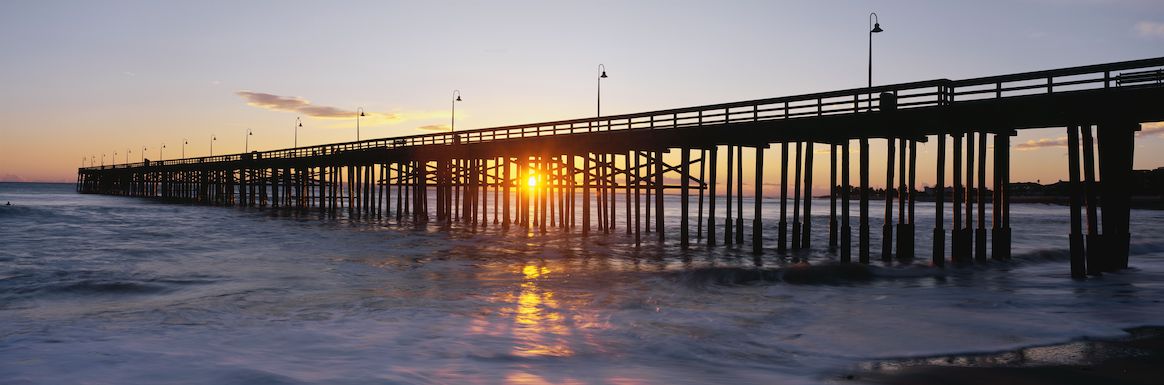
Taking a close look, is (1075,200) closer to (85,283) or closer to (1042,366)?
(1042,366)

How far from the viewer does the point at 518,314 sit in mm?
12359

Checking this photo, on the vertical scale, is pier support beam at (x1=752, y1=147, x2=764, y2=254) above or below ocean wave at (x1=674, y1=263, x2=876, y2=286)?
above

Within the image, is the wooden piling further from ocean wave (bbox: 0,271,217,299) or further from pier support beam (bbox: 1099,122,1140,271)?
ocean wave (bbox: 0,271,217,299)

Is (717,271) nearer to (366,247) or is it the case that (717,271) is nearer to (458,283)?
(458,283)

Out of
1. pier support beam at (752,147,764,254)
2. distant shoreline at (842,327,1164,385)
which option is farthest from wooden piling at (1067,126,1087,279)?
pier support beam at (752,147,764,254)

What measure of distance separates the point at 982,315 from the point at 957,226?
22.4 ft

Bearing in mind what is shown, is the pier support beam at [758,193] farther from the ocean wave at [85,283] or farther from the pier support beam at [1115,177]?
the ocean wave at [85,283]

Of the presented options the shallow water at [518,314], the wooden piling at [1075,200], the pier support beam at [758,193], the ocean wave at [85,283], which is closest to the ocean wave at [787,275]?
the shallow water at [518,314]

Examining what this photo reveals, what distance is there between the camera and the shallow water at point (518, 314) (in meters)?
8.74

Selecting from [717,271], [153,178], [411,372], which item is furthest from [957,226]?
[153,178]

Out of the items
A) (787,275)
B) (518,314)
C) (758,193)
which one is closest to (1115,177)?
(787,275)

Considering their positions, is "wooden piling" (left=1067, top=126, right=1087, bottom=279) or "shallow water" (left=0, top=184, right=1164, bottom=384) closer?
"shallow water" (left=0, top=184, right=1164, bottom=384)

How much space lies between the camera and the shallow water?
8742 millimetres

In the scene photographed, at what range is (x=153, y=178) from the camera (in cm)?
8744
